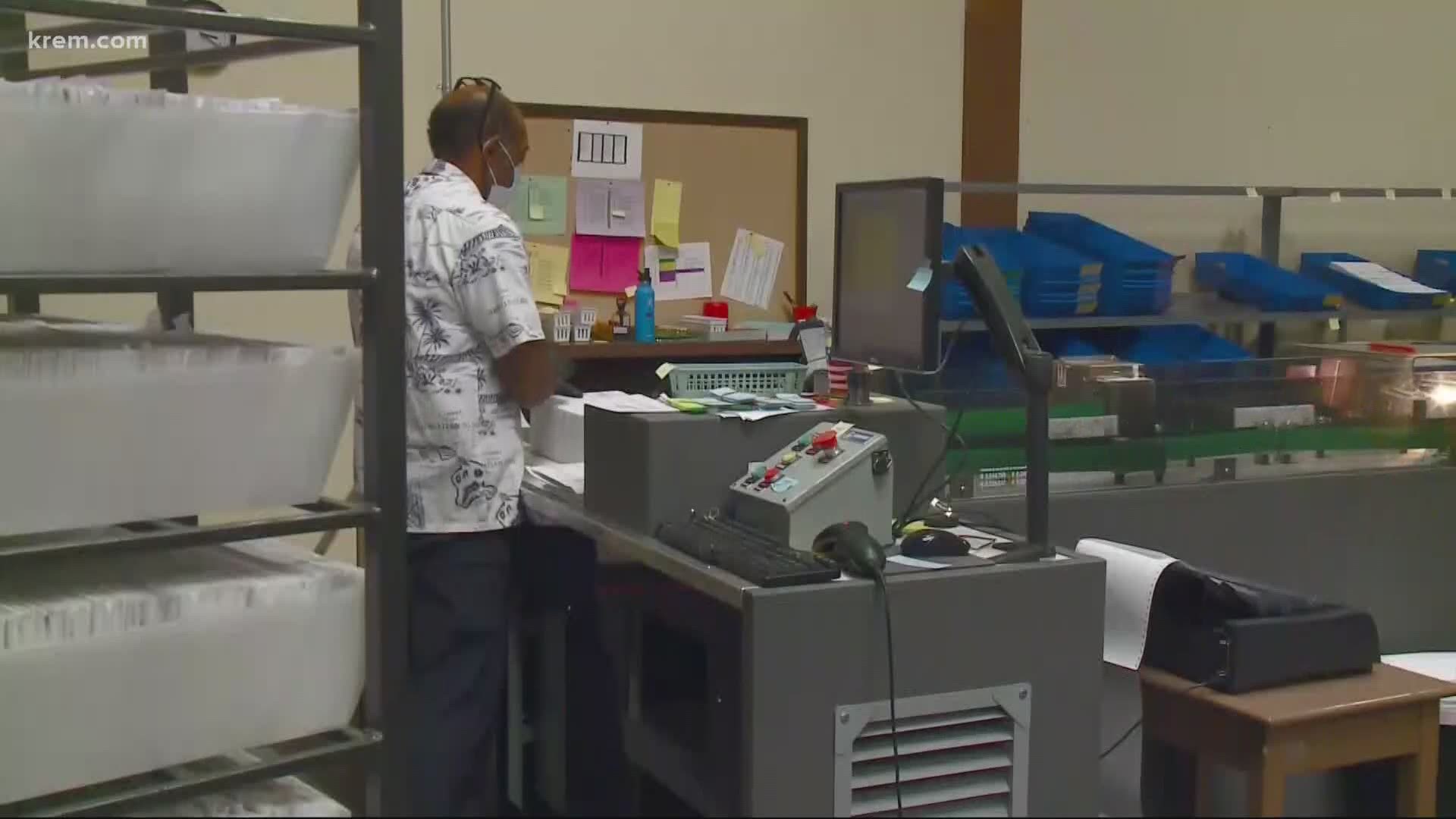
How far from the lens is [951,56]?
437 centimetres

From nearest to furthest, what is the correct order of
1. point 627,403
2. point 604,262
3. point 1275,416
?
1. point 627,403
2. point 1275,416
3. point 604,262

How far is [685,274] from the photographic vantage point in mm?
4000

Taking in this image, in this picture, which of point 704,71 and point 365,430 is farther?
point 704,71

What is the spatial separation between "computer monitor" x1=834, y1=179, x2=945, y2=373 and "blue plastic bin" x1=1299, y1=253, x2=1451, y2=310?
9.10 feet

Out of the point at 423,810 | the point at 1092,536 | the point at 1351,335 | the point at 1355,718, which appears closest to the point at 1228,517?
the point at 1092,536

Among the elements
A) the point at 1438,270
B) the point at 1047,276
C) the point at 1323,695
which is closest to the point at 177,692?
the point at 1323,695

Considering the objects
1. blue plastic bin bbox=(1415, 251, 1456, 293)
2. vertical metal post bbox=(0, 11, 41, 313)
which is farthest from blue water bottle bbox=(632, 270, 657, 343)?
blue plastic bin bbox=(1415, 251, 1456, 293)

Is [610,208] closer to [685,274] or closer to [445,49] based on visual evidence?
[685,274]

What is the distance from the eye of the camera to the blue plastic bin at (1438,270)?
4.71m

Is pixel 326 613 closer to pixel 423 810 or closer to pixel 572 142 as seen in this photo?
pixel 423 810

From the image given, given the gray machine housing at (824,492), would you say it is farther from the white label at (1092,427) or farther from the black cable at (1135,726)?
the white label at (1092,427)

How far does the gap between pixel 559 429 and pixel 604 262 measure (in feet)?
4.58

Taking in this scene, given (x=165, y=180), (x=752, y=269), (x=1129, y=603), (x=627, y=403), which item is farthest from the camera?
(x=752, y=269)

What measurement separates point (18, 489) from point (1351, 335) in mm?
4597
